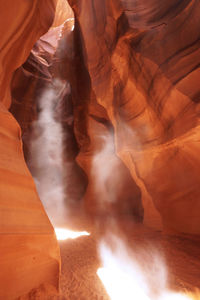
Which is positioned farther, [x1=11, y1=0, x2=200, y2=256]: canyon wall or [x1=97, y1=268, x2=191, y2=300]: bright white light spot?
[x1=11, y1=0, x2=200, y2=256]: canyon wall

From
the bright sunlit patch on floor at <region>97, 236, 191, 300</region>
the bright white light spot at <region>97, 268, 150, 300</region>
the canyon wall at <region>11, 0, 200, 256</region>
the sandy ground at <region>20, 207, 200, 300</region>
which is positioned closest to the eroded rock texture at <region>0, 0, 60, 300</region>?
the sandy ground at <region>20, 207, 200, 300</region>

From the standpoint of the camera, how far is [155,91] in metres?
4.99

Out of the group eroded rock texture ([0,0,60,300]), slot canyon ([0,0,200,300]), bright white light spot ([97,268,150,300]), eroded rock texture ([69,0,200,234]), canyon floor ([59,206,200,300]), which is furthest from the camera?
eroded rock texture ([69,0,200,234])

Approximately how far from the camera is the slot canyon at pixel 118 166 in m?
2.07

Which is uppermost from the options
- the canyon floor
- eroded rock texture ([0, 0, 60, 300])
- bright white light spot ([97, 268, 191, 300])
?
eroded rock texture ([0, 0, 60, 300])

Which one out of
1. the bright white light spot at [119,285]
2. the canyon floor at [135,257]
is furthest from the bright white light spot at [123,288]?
the canyon floor at [135,257]

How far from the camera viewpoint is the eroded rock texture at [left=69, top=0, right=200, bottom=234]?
14.3 ft

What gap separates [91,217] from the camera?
8.16 m

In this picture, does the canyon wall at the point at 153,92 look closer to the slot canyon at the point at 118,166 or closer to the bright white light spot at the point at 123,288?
the slot canyon at the point at 118,166

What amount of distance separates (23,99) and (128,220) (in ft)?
29.9

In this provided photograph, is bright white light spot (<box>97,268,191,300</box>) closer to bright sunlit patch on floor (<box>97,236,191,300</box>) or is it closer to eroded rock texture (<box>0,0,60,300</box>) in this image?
bright sunlit patch on floor (<box>97,236,191,300</box>)

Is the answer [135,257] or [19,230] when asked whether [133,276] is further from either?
[19,230]

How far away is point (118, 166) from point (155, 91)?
A: 4.20 m

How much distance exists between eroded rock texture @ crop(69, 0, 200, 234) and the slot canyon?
29 mm
